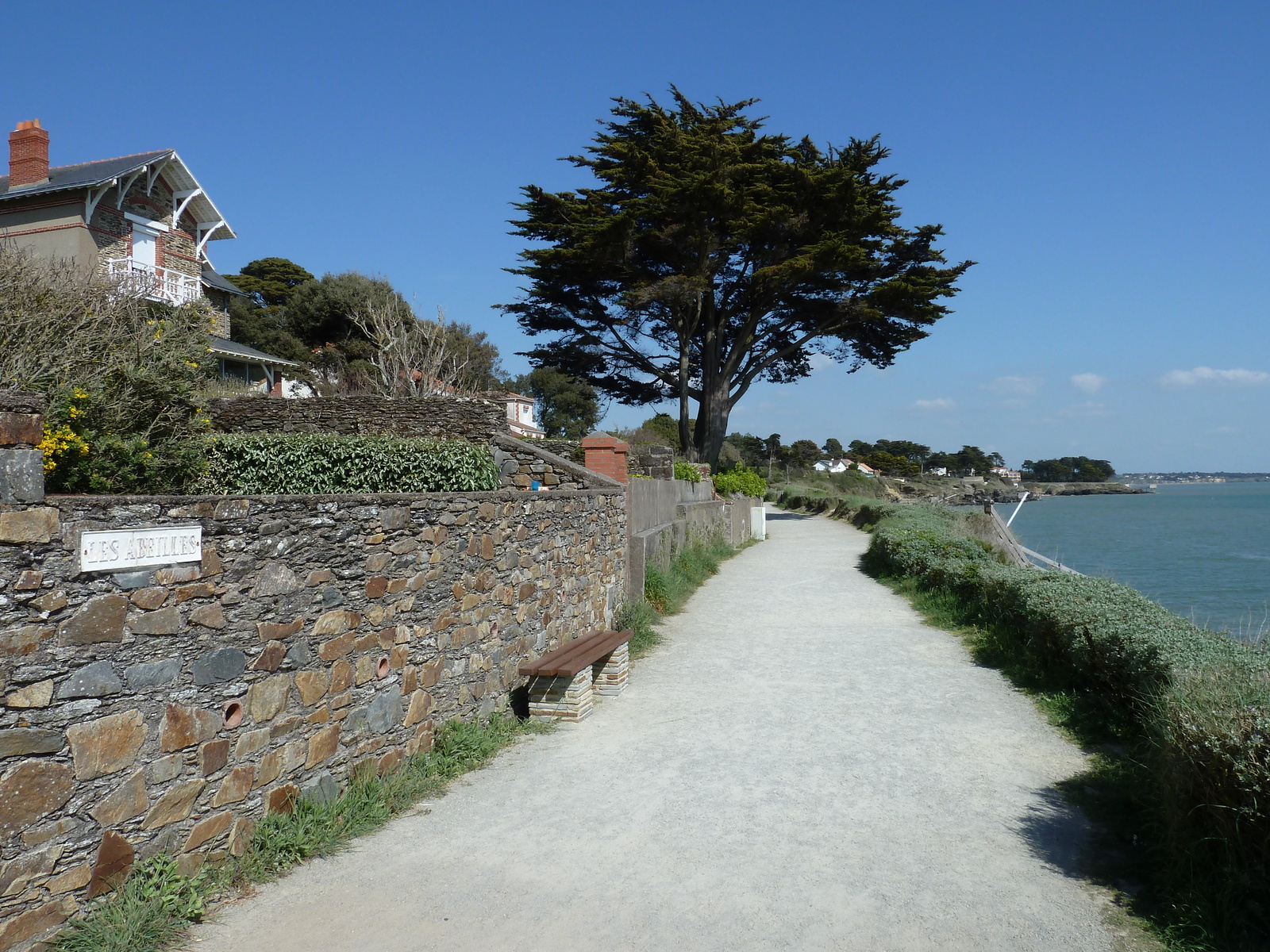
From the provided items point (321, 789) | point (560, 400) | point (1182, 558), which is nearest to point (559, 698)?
point (321, 789)

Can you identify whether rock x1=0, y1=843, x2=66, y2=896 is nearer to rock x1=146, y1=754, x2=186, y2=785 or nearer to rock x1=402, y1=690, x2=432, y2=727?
rock x1=146, y1=754, x2=186, y2=785

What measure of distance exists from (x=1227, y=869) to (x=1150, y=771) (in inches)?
59.9

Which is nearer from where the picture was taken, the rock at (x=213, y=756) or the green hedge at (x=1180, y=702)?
the green hedge at (x=1180, y=702)

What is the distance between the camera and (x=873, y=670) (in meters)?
9.33

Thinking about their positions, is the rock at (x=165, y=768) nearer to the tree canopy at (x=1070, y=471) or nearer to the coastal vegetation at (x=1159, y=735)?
the coastal vegetation at (x=1159, y=735)

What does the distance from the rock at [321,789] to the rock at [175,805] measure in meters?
0.78

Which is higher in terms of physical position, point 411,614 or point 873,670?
point 411,614

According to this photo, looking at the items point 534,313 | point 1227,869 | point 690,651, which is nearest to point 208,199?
point 534,313

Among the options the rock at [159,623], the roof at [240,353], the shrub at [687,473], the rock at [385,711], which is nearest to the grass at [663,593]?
the shrub at [687,473]

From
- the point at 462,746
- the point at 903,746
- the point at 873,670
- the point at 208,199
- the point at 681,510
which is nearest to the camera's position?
the point at 462,746

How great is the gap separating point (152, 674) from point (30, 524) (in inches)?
32.9

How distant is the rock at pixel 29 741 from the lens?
3.20 meters

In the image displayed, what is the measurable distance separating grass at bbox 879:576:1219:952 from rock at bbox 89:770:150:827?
4308 mm

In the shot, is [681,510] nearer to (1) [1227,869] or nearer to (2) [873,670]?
(2) [873,670]
